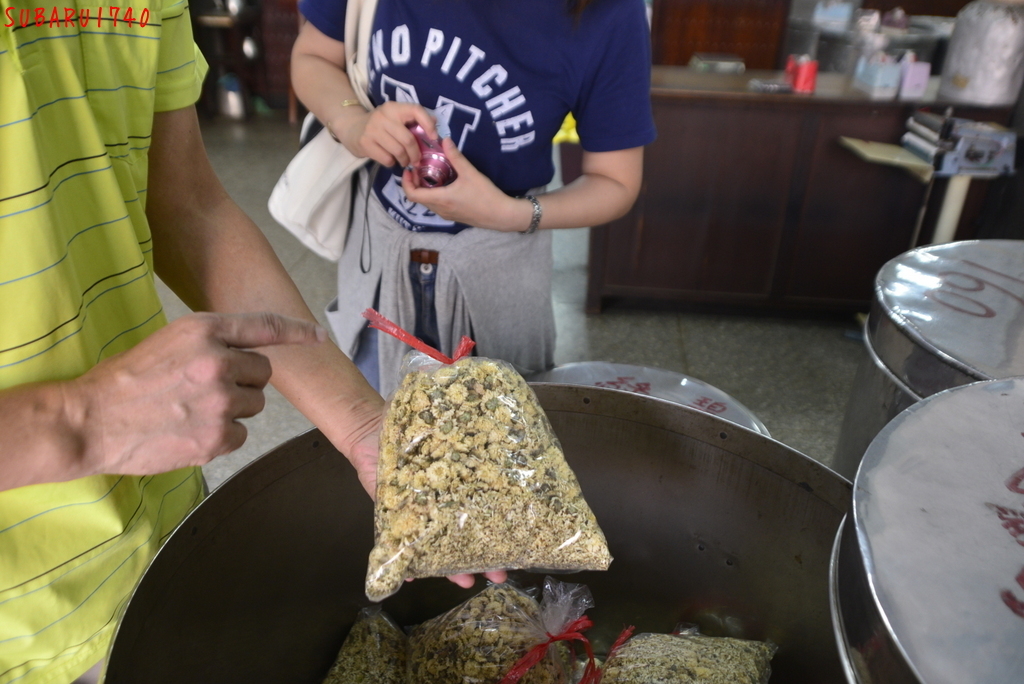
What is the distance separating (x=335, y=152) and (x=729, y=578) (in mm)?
942

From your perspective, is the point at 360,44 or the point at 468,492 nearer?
the point at 468,492

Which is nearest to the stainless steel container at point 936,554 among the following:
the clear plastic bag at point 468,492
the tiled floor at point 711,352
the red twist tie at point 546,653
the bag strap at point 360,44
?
the clear plastic bag at point 468,492

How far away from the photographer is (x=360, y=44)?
44.6 inches

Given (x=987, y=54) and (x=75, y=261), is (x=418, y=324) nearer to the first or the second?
(x=75, y=261)

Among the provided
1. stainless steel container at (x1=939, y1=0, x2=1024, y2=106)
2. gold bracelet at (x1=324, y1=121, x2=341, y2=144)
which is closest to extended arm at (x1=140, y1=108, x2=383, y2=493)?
gold bracelet at (x1=324, y1=121, x2=341, y2=144)

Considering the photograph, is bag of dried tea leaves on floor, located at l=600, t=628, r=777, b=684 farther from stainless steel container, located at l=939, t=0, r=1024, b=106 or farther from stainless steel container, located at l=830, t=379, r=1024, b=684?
stainless steel container, located at l=939, t=0, r=1024, b=106

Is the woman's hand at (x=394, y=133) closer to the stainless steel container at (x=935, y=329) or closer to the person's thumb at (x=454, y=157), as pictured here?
the person's thumb at (x=454, y=157)

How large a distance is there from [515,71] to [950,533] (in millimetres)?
833

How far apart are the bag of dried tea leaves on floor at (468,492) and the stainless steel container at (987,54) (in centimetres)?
244

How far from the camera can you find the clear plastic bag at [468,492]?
60 centimetres

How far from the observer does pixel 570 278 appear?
10.2 feet

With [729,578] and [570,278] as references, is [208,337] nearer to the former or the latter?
[729,578]

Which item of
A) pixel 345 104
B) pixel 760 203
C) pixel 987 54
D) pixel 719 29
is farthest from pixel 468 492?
pixel 719 29

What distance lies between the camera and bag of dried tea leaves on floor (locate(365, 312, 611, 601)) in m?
0.60
